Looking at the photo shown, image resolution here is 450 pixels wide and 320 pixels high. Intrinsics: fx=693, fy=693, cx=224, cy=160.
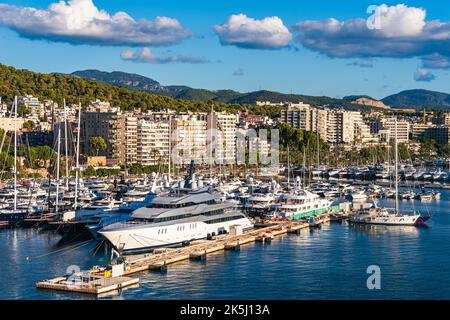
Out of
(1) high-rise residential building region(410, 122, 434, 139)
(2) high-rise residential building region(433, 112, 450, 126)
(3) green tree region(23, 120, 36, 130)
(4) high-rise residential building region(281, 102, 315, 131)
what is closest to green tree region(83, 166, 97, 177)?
(3) green tree region(23, 120, 36, 130)

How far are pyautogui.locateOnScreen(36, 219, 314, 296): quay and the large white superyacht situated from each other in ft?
1.62

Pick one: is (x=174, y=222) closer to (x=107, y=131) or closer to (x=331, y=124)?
(x=107, y=131)

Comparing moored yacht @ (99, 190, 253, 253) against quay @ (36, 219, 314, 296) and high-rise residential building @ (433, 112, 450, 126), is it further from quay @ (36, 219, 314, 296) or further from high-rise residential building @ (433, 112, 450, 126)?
high-rise residential building @ (433, 112, 450, 126)

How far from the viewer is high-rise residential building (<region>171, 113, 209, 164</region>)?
196ft

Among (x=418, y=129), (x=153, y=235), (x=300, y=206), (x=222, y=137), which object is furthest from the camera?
(x=418, y=129)

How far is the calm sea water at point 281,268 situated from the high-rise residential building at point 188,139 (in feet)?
114

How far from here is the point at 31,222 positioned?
85.0 ft

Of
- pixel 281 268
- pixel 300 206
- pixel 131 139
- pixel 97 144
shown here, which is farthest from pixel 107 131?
pixel 281 268

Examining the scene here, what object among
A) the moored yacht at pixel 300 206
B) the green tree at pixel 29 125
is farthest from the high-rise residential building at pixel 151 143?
the moored yacht at pixel 300 206

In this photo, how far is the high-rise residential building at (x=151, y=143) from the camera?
5962cm

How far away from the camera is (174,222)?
21.1m

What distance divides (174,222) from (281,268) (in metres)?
4.24

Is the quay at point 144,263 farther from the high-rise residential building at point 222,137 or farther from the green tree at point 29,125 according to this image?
the green tree at point 29,125
